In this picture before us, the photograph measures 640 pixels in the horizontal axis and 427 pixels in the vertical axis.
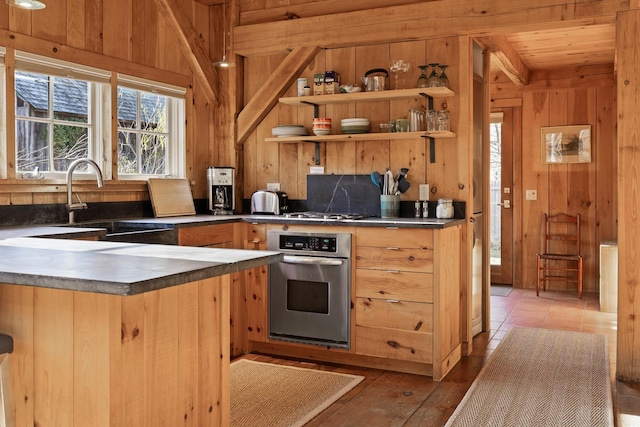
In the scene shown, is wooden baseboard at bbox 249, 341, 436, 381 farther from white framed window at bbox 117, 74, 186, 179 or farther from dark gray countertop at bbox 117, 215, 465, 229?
white framed window at bbox 117, 74, 186, 179

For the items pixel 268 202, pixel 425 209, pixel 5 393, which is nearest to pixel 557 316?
pixel 425 209

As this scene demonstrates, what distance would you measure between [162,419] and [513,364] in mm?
2682

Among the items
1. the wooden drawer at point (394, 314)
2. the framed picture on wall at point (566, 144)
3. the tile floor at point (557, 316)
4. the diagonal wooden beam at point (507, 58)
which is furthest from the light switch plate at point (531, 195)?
the wooden drawer at point (394, 314)

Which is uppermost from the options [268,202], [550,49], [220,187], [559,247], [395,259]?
[550,49]

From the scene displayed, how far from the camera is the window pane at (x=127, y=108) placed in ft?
14.2

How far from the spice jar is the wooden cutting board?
1.85m

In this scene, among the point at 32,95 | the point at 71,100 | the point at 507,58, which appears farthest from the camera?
the point at 507,58

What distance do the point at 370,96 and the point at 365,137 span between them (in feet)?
0.94

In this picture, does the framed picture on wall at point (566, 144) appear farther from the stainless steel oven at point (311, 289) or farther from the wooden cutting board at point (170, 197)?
the wooden cutting board at point (170, 197)

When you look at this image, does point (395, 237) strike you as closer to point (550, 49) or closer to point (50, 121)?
point (50, 121)

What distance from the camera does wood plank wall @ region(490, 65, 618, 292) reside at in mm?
6723

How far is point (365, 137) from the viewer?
4367 millimetres

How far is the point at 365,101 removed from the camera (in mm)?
4551

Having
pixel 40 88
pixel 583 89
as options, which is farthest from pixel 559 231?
pixel 40 88
